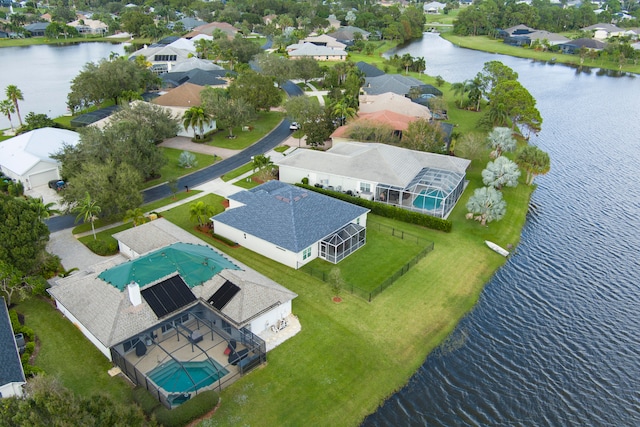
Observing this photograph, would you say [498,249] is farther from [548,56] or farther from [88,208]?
[548,56]

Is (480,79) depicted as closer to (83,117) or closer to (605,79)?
(605,79)

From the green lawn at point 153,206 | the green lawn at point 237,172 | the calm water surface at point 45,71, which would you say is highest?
the green lawn at point 153,206

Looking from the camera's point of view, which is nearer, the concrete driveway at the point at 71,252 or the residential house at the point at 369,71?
the concrete driveway at the point at 71,252

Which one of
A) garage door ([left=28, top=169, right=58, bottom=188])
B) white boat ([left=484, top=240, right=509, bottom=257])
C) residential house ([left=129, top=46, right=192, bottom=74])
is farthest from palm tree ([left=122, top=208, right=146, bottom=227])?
residential house ([left=129, top=46, right=192, bottom=74])

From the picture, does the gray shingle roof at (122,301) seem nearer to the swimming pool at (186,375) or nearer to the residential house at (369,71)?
the swimming pool at (186,375)

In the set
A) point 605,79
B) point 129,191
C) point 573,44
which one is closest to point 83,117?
point 129,191

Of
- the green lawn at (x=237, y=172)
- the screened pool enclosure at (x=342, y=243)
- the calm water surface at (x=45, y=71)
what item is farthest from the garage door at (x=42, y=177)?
the screened pool enclosure at (x=342, y=243)

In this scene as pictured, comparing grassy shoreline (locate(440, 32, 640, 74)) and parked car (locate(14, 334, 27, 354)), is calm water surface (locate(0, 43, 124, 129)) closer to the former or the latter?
parked car (locate(14, 334, 27, 354))
